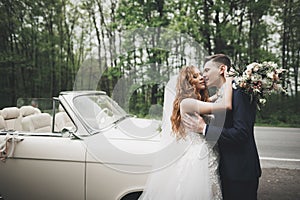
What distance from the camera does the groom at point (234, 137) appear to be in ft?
8.18

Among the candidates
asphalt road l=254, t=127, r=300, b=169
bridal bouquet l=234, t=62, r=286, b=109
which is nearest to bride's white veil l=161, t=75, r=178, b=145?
bridal bouquet l=234, t=62, r=286, b=109

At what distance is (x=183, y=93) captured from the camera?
2.69 metres

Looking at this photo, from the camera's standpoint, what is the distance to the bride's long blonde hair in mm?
2678

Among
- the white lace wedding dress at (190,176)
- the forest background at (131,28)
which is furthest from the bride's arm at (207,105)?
the forest background at (131,28)

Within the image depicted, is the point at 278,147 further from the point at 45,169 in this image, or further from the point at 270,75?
the point at 45,169

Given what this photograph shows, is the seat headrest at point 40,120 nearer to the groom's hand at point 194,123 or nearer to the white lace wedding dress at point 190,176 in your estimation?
the white lace wedding dress at point 190,176

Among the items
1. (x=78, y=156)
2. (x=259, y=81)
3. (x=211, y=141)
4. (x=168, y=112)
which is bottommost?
(x=78, y=156)

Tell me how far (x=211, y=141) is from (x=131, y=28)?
24.0 feet

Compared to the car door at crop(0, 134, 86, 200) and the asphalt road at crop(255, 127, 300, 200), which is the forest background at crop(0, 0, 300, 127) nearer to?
the asphalt road at crop(255, 127, 300, 200)

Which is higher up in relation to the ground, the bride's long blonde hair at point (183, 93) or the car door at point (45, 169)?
the bride's long blonde hair at point (183, 93)

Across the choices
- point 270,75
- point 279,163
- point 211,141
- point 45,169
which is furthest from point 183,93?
point 279,163

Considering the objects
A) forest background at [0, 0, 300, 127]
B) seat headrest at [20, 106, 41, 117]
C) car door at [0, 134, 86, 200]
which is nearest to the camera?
car door at [0, 134, 86, 200]

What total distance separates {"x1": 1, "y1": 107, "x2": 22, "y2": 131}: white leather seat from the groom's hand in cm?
244

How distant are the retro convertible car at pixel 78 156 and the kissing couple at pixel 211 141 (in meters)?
0.27
